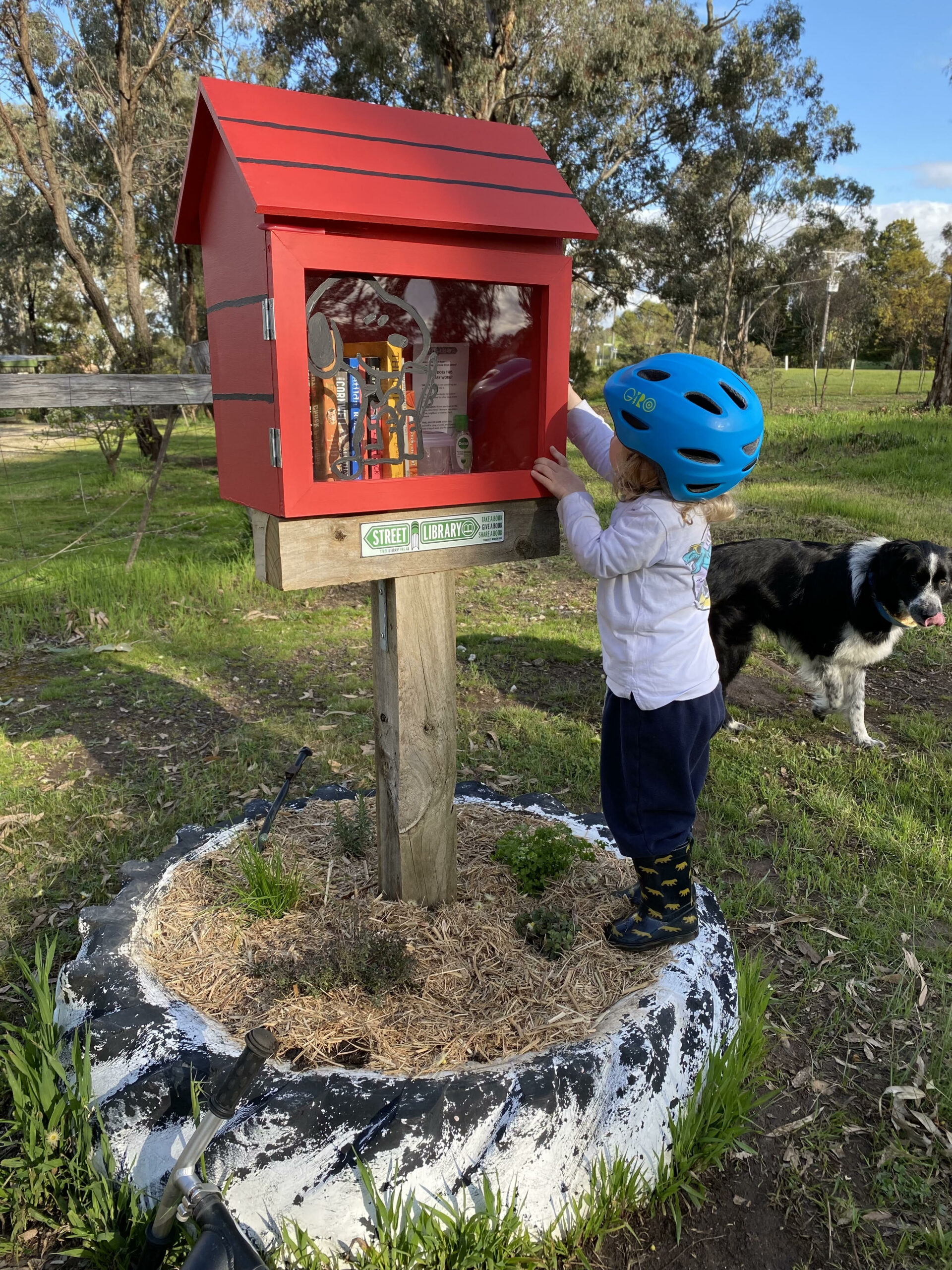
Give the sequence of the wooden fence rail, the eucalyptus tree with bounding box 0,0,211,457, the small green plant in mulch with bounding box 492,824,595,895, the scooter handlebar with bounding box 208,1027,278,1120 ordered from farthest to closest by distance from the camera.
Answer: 1. the eucalyptus tree with bounding box 0,0,211,457
2. the wooden fence rail
3. the small green plant in mulch with bounding box 492,824,595,895
4. the scooter handlebar with bounding box 208,1027,278,1120

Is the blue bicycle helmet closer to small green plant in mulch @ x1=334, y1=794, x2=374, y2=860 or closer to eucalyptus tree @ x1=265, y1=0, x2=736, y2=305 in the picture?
small green plant in mulch @ x1=334, y1=794, x2=374, y2=860

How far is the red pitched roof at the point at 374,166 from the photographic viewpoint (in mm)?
1939

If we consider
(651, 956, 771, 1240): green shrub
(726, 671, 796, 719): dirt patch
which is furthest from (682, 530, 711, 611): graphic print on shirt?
(726, 671, 796, 719): dirt patch

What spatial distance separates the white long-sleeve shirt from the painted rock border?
2.63 feet

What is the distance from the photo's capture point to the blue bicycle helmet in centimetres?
217

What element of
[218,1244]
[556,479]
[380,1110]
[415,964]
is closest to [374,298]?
[556,479]

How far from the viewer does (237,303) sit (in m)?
2.21

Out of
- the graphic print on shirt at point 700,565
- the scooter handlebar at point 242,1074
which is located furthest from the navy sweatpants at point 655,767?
the scooter handlebar at point 242,1074

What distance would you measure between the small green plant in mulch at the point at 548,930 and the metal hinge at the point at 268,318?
5.64 feet

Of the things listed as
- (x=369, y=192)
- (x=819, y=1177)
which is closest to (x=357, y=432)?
(x=369, y=192)

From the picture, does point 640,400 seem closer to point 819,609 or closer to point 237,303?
point 237,303

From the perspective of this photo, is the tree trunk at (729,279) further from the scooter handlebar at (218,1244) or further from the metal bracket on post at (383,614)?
the scooter handlebar at (218,1244)

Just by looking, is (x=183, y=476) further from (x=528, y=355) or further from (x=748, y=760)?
(x=528, y=355)

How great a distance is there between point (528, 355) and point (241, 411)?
84cm
